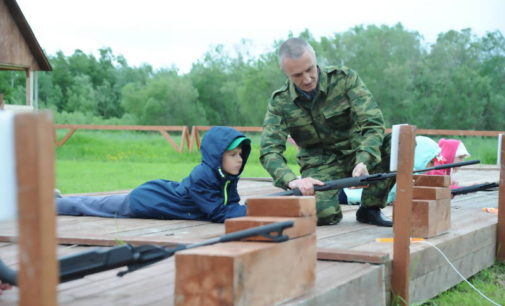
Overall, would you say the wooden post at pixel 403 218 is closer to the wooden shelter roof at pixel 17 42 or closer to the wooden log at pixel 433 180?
the wooden log at pixel 433 180

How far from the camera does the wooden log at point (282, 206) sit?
2.32 meters

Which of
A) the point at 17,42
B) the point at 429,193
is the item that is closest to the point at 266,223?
the point at 429,193

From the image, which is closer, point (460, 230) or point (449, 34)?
point (460, 230)

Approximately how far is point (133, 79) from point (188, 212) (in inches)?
1565

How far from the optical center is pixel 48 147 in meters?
1.15

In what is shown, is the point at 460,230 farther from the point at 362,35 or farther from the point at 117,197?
the point at 362,35

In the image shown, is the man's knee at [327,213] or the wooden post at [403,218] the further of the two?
the man's knee at [327,213]

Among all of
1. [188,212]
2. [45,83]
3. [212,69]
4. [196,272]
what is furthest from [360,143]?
[212,69]

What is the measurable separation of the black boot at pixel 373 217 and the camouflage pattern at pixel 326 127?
0.05m

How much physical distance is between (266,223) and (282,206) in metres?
0.18

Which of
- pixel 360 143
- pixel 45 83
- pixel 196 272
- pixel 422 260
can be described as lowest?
pixel 422 260

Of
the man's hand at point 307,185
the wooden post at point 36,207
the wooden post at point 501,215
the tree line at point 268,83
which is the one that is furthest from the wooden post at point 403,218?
the tree line at point 268,83

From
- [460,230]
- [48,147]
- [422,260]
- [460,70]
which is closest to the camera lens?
[48,147]

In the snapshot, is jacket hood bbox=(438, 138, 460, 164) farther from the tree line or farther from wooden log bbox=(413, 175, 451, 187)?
the tree line
